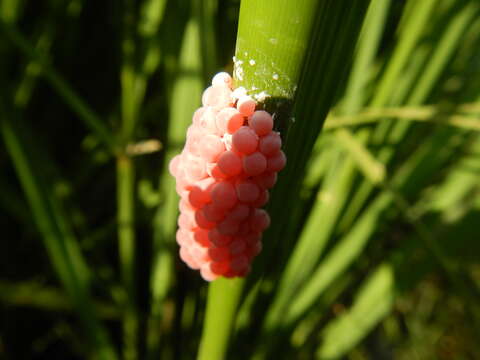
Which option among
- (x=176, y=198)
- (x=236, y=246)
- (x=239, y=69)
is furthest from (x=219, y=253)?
(x=176, y=198)

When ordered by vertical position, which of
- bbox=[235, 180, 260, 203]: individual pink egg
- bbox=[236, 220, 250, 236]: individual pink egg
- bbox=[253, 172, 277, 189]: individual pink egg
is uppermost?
bbox=[253, 172, 277, 189]: individual pink egg

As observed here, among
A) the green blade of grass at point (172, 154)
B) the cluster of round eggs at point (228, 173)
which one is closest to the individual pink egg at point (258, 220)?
the cluster of round eggs at point (228, 173)

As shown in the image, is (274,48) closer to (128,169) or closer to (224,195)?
(224,195)

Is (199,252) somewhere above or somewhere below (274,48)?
below

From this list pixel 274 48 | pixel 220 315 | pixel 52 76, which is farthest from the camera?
pixel 52 76

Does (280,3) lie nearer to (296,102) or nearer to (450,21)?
(296,102)

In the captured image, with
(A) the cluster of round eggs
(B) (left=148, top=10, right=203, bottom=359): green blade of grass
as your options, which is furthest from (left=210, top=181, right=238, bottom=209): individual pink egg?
(B) (left=148, top=10, right=203, bottom=359): green blade of grass

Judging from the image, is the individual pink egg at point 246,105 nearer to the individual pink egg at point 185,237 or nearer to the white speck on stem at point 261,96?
the white speck on stem at point 261,96

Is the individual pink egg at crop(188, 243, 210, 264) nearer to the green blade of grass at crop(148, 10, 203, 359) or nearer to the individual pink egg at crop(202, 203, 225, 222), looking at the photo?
the individual pink egg at crop(202, 203, 225, 222)
